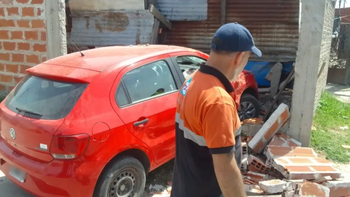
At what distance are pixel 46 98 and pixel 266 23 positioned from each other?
620cm

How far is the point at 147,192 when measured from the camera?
144 inches

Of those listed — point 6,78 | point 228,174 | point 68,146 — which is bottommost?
point 68,146

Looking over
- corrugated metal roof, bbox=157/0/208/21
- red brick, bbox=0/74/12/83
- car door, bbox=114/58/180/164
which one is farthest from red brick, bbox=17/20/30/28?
corrugated metal roof, bbox=157/0/208/21

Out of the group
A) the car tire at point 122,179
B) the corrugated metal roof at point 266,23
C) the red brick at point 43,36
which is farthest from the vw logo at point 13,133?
the corrugated metal roof at point 266,23

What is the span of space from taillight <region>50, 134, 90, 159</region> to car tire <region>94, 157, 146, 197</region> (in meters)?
0.41

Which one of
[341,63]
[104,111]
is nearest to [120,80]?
[104,111]

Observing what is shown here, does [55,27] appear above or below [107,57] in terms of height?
above

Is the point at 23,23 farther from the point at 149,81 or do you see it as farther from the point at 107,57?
the point at 149,81

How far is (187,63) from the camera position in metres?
4.37

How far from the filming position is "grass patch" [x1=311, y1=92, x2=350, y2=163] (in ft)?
15.9

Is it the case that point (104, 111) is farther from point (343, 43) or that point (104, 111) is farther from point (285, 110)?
point (343, 43)

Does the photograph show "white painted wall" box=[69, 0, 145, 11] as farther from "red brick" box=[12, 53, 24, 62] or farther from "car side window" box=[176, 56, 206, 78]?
"car side window" box=[176, 56, 206, 78]

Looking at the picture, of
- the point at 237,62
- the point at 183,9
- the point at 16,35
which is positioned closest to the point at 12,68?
the point at 16,35

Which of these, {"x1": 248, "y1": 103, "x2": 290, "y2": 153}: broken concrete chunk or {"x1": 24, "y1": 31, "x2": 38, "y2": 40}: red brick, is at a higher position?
{"x1": 24, "y1": 31, "x2": 38, "y2": 40}: red brick
